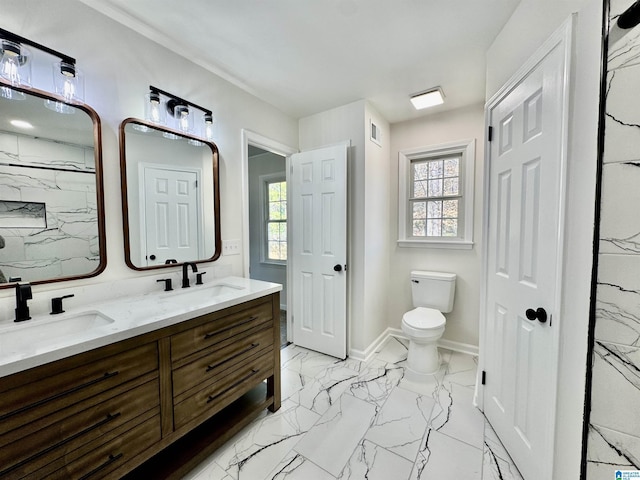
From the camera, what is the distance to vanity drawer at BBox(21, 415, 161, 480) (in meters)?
0.93

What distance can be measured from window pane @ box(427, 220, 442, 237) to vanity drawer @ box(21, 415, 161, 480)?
107 inches

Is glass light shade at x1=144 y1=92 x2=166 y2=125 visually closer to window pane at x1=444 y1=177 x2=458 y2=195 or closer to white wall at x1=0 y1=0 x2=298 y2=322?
white wall at x1=0 y1=0 x2=298 y2=322

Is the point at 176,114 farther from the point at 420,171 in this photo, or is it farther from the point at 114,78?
the point at 420,171

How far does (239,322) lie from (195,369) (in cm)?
32

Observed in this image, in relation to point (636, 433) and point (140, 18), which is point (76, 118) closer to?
point (140, 18)

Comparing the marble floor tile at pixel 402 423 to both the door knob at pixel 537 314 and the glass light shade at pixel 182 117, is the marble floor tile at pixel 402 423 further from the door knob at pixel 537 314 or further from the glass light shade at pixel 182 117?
the glass light shade at pixel 182 117

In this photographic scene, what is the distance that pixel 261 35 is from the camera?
164cm

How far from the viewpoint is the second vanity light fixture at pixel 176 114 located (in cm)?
163

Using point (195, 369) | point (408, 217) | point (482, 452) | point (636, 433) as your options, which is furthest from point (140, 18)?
point (482, 452)

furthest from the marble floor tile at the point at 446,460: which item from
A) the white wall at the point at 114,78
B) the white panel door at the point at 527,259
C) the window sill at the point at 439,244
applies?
the white wall at the point at 114,78

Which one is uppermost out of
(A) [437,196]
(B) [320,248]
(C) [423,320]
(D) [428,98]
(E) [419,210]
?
(D) [428,98]

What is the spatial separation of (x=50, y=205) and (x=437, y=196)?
303cm

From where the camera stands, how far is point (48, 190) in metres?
1.28

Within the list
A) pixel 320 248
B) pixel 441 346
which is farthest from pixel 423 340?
A: pixel 320 248
